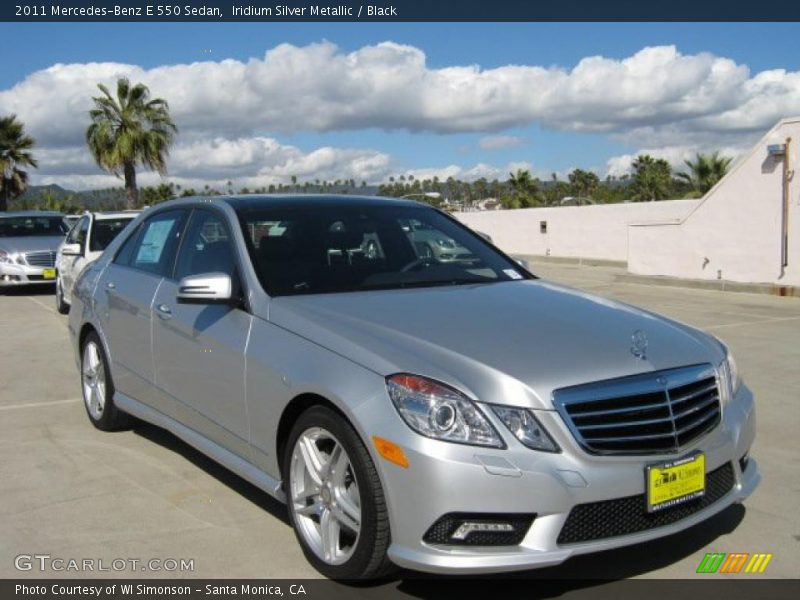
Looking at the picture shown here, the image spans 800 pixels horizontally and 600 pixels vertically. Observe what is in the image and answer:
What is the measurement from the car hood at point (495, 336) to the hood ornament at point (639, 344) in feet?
0.06

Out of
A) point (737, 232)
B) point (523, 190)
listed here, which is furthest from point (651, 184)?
point (737, 232)

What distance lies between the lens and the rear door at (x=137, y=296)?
5324mm

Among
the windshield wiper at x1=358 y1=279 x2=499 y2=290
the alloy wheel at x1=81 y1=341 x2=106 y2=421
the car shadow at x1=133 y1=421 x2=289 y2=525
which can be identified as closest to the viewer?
the windshield wiper at x1=358 y1=279 x2=499 y2=290

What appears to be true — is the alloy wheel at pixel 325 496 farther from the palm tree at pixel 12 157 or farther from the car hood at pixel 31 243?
the palm tree at pixel 12 157

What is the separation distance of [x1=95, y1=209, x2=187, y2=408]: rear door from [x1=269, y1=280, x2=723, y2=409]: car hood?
1.50m

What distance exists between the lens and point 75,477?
17.0ft

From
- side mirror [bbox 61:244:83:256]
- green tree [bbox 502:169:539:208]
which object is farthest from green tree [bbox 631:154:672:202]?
side mirror [bbox 61:244:83:256]

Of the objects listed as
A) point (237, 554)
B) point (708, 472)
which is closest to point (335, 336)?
point (237, 554)

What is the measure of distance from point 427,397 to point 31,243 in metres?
15.9

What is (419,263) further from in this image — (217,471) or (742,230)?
(742,230)

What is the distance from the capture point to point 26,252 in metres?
16.9

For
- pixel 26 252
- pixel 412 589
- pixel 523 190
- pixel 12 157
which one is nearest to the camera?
pixel 412 589

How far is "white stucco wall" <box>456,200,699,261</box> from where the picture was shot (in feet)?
91.2

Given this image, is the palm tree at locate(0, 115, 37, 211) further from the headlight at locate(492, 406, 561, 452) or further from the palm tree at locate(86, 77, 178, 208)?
the headlight at locate(492, 406, 561, 452)
